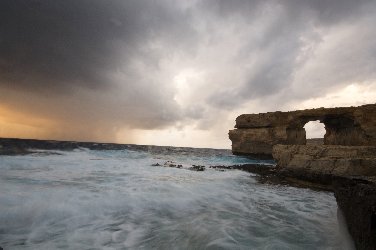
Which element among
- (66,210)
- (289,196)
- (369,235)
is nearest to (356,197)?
(369,235)

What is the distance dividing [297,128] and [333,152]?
50.0 feet

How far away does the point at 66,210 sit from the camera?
5484 mm

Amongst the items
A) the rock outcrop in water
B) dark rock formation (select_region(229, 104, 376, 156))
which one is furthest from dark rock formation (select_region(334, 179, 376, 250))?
dark rock formation (select_region(229, 104, 376, 156))

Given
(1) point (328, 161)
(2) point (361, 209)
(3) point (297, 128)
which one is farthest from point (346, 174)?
(3) point (297, 128)

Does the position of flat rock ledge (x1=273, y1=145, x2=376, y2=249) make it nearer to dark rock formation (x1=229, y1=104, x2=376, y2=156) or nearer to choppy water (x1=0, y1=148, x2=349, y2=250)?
choppy water (x1=0, y1=148, x2=349, y2=250)

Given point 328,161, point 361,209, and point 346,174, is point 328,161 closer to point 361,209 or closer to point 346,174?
point 346,174

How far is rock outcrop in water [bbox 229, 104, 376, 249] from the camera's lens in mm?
2971

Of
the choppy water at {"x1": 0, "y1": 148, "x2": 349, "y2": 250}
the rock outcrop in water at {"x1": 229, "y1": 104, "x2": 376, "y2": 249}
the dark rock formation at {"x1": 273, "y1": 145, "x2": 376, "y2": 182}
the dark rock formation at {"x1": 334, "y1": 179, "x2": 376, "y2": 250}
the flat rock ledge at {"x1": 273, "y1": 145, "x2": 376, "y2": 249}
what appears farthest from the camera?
the dark rock formation at {"x1": 273, "y1": 145, "x2": 376, "y2": 182}

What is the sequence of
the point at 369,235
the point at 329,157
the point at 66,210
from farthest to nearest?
the point at 329,157 → the point at 66,210 → the point at 369,235

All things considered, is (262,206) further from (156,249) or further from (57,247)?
(57,247)

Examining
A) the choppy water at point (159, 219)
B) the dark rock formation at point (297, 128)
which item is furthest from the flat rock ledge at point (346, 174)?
the dark rock formation at point (297, 128)

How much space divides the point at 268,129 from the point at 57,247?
2331 centimetres

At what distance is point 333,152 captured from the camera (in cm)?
959

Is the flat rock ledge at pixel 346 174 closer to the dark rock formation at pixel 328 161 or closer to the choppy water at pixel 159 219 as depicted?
the dark rock formation at pixel 328 161
